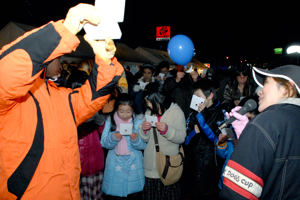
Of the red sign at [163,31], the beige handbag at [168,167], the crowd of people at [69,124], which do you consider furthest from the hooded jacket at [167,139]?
the red sign at [163,31]

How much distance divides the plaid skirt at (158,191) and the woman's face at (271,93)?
2067mm

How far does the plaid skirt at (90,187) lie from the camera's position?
3121mm

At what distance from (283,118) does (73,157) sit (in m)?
1.60

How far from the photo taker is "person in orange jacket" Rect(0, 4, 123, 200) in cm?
112

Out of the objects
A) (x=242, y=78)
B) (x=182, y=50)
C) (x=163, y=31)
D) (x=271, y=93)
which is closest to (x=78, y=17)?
(x=271, y=93)

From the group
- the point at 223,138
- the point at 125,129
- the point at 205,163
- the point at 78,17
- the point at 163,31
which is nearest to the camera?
the point at 78,17

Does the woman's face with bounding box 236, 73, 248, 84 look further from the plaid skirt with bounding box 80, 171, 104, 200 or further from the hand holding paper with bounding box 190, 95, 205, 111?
the plaid skirt with bounding box 80, 171, 104, 200

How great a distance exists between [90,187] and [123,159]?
2.23ft

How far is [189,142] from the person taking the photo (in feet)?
11.2

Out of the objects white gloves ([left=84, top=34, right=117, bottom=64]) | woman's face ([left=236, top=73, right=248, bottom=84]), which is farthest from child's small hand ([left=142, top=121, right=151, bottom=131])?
woman's face ([left=236, top=73, right=248, bottom=84])

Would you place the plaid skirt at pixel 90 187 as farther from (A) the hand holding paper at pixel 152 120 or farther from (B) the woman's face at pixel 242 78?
(B) the woman's face at pixel 242 78

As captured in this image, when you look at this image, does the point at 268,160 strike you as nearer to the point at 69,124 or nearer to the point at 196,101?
the point at 69,124

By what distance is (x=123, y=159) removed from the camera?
3178 millimetres

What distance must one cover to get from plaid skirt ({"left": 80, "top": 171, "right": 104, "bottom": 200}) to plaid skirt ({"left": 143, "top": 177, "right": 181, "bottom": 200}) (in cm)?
77
